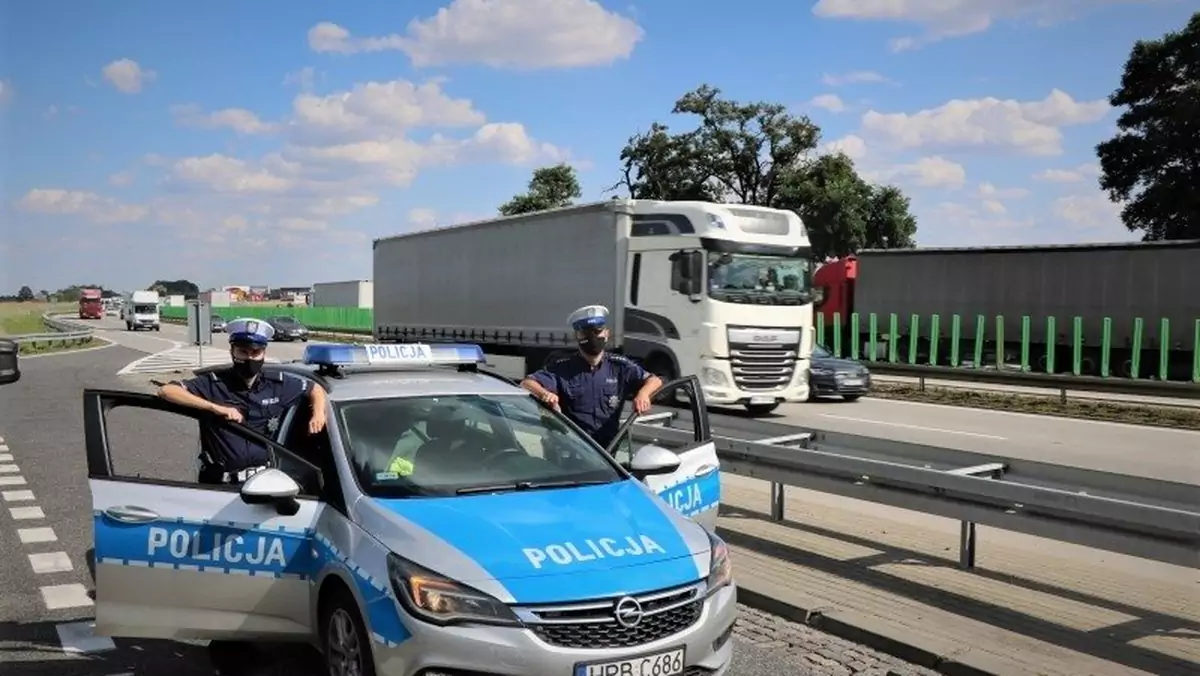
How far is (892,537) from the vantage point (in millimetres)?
8031

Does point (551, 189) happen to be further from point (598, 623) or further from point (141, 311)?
point (598, 623)

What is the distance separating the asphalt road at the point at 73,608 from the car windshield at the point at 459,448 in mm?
1163

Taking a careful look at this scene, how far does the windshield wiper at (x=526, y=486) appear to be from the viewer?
4.59 meters

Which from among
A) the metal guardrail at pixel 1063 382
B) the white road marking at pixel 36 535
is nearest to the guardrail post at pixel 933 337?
the metal guardrail at pixel 1063 382

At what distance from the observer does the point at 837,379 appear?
2191cm

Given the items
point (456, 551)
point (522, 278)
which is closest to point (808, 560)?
point (456, 551)

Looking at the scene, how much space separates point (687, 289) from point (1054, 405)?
8.75 metres

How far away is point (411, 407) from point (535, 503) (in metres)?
0.97

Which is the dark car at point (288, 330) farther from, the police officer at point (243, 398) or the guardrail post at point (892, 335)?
the police officer at point (243, 398)

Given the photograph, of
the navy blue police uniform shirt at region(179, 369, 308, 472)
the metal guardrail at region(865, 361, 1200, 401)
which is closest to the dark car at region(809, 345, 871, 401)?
the metal guardrail at region(865, 361, 1200, 401)

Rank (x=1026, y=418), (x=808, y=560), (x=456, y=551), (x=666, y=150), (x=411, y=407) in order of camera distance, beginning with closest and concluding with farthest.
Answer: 1. (x=456, y=551)
2. (x=411, y=407)
3. (x=808, y=560)
4. (x=1026, y=418)
5. (x=666, y=150)

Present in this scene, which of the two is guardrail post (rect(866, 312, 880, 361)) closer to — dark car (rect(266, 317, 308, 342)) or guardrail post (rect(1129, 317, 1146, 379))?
guardrail post (rect(1129, 317, 1146, 379))

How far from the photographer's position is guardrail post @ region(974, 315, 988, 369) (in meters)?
29.7

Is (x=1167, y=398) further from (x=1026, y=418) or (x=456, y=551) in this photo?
(x=456, y=551)
